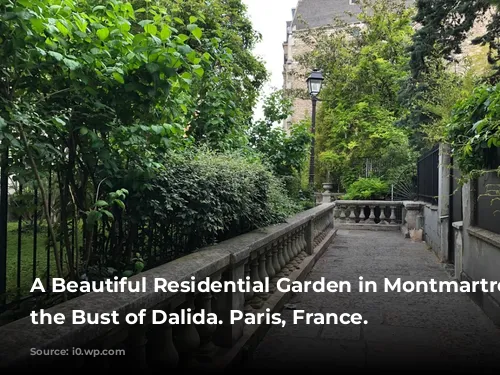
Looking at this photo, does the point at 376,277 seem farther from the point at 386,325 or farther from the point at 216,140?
the point at 216,140

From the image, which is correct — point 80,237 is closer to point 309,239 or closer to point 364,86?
point 309,239

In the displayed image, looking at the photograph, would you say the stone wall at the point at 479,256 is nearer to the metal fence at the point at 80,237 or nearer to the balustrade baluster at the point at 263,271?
the balustrade baluster at the point at 263,271

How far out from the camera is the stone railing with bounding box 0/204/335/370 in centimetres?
151

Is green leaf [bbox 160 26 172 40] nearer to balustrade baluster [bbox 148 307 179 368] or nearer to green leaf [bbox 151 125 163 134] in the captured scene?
green leaf [bbox 151 125 163 134]

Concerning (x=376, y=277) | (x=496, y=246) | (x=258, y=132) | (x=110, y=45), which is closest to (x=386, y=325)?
(x=496, y=246)

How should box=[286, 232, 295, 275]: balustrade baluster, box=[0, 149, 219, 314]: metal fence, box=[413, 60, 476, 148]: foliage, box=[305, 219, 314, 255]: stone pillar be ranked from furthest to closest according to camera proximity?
box=[413, 60, 476, 148]: foliage, box=[305, 219, 314, 255]: stone pillar, box=[286, 232, 295, 275]: balustrade baluster, box=[0, 149, 219, 314]: metal fence

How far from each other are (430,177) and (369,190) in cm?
653

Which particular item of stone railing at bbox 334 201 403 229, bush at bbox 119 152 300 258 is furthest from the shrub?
stone railing at bbox 334 201 403 229

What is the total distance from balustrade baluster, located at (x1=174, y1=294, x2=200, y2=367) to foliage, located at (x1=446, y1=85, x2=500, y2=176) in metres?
3.19

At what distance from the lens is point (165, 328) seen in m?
2.38

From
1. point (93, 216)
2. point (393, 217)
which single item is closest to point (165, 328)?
point (93, 216)

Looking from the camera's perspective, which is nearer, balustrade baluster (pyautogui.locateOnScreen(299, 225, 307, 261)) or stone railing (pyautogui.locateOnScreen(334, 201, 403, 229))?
balustrade baluster (pyautogui.locateOnScreen(299, 225, 307, 261))

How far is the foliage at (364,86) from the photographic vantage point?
69.6 feet

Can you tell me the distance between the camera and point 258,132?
30.3ft
